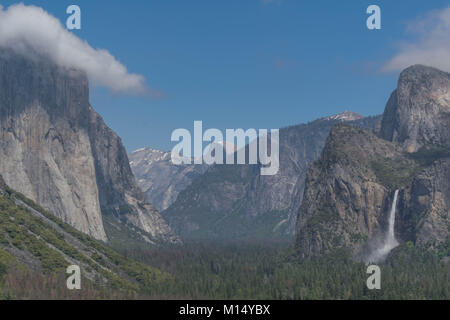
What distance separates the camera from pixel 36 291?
624 feet
